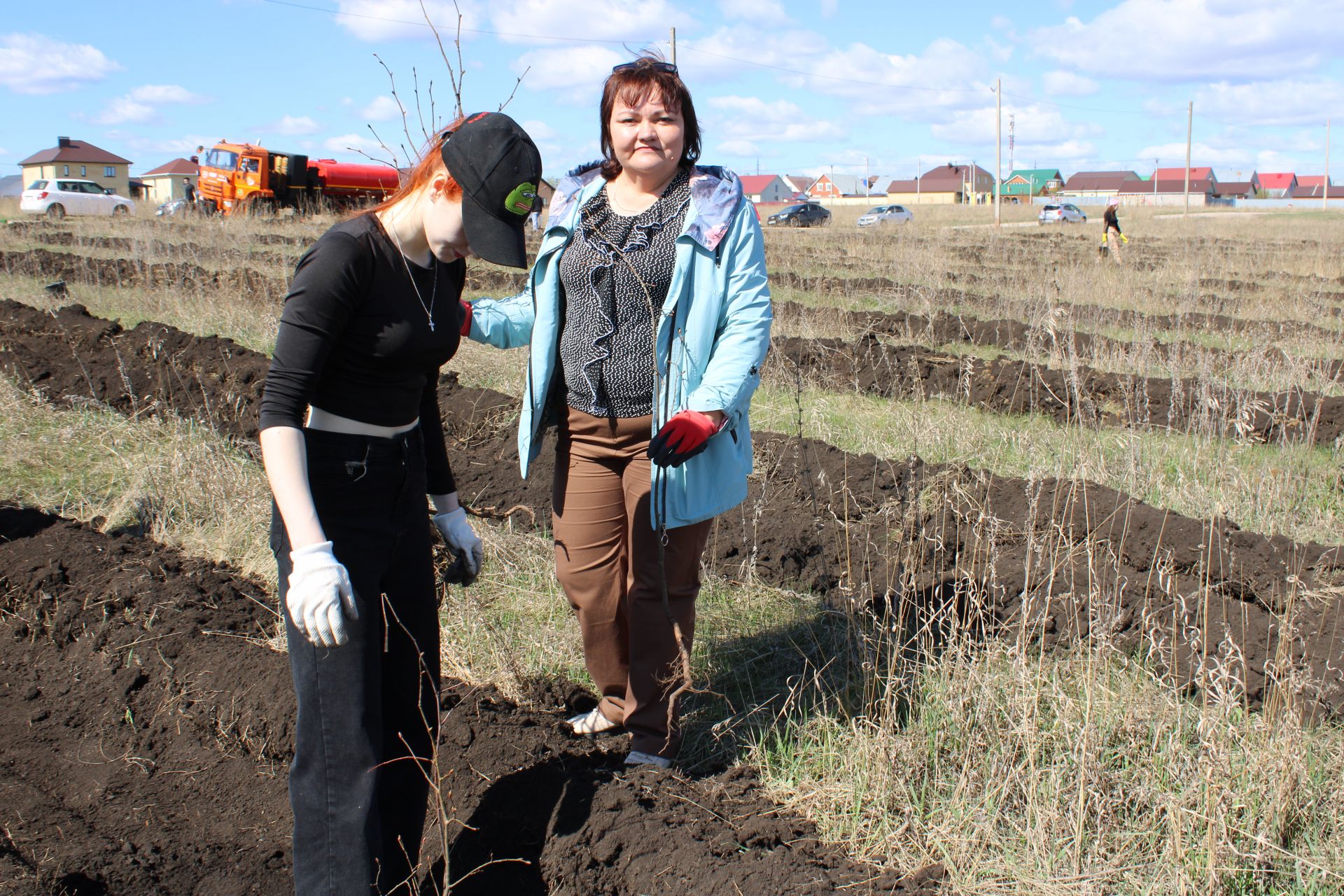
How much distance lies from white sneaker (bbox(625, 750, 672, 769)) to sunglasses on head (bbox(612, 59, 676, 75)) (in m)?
1.82

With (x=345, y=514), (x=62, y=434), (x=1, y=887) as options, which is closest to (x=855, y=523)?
(x=345, y=514)

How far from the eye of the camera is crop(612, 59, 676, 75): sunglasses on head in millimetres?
2584

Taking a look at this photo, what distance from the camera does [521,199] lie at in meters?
1.96

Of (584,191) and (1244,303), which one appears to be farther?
(1244,303)

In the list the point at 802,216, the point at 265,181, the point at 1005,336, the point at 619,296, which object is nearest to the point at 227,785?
the point at 619,296

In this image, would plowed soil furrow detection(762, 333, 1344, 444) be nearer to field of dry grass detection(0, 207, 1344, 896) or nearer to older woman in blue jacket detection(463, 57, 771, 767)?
field of dry grass detection(0, 207, 1344, 896)

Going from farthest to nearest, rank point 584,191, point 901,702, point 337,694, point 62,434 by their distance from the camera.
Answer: point 62,434, point 901,702, point 584,191, point 337,694

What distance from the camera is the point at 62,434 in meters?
5.67

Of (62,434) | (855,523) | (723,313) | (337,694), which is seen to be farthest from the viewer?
(62,434)

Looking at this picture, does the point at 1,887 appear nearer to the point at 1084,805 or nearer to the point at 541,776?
the point at 541,776

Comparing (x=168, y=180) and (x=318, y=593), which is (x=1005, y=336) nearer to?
(x=318, y=593)

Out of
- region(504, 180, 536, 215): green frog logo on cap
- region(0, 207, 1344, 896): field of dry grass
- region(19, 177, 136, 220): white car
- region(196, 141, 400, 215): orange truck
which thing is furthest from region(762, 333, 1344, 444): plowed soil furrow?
region(19, 177, 136, 220): white car

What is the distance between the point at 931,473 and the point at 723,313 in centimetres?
291

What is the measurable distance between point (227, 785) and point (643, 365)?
1.73 metres
